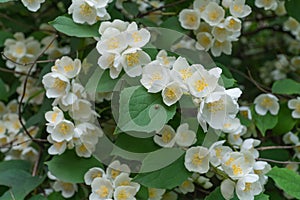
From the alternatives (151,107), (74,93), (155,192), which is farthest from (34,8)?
(155,192)

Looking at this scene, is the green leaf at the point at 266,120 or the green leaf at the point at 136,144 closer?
the green leaf at the point at 136,144

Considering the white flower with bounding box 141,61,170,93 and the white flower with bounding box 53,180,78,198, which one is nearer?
the white flower with bounding box 141,61,170,93

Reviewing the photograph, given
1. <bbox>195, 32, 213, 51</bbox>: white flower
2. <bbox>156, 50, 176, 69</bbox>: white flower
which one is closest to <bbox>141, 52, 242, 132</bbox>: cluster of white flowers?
<bbox>156, 50, 176, 69</bbox>: white flower

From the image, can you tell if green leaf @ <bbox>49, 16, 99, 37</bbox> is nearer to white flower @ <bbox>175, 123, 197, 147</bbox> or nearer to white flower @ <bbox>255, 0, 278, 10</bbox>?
white flower @ <bbox>175, 123, 197, 147</bbox>

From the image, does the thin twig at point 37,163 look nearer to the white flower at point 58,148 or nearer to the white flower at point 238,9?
the white flower at point 58,148

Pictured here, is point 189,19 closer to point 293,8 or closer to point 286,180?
point 293,8

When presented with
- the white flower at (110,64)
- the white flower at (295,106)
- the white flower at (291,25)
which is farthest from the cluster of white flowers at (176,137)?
the white flower at (291,25)

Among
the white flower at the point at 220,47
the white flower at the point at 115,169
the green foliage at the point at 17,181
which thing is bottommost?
the green foliage at the point at 17,181
